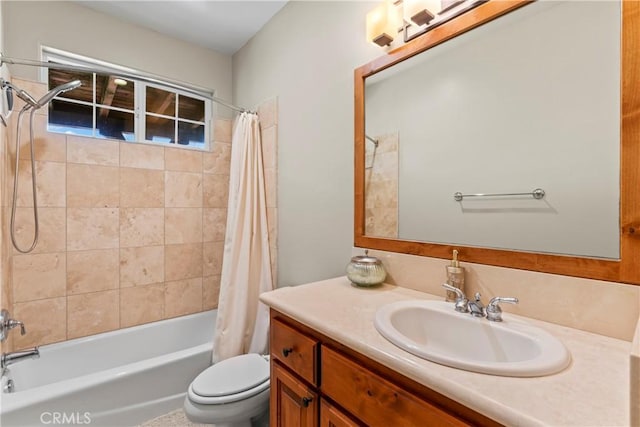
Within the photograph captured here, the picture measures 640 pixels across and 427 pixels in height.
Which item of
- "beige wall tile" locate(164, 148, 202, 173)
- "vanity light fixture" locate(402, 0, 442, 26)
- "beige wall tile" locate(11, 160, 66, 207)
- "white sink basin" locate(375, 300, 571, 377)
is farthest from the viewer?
"beige wall tile" locate(164, 148, 202, 173)

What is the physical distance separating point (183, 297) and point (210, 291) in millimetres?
224

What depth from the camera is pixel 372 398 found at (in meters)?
0.76

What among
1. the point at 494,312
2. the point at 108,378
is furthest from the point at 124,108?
the point at 494,312

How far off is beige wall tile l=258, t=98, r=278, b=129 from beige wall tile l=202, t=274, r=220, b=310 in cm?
140

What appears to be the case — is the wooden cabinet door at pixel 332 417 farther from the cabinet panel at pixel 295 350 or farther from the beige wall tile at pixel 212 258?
the beige wall tile at pixel 212 258

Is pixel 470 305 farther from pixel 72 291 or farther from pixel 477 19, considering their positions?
pixel 72 291

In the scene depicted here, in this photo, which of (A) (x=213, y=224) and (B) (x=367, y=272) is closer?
(B) (x=367, y=272)

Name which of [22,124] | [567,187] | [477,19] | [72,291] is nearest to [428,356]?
[567,187]

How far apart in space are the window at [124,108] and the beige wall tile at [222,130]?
0.09m

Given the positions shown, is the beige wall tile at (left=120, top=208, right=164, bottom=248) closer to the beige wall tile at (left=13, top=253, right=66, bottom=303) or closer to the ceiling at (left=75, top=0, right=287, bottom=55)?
the beige wall tile at (left=13, top=253, right=66, bottom=303)

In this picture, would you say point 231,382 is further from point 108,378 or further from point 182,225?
point 182,225

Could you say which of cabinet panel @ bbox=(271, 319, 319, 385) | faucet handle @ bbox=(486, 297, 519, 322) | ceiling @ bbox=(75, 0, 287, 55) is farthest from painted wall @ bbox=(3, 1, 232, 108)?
faucet handle @ bbox=(486, 297, 519, 322)

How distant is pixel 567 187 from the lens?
0.89 meters

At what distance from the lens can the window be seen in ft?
6.61
